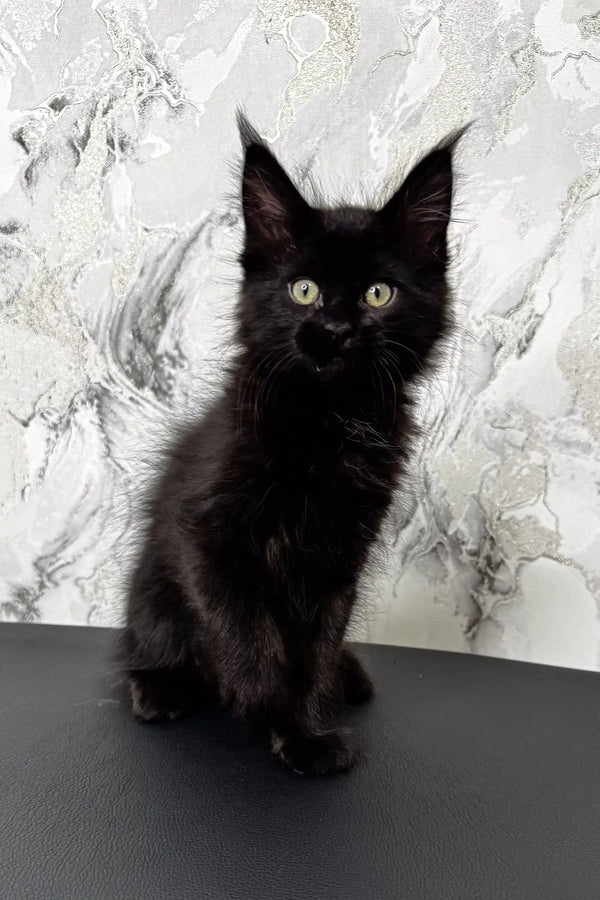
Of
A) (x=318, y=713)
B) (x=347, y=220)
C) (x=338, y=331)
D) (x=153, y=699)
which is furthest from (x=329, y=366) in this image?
(x=153, y=699)

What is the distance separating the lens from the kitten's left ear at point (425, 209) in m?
1.23

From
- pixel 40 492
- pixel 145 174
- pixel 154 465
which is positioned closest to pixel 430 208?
pixel 154 465

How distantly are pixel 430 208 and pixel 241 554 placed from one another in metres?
0.62

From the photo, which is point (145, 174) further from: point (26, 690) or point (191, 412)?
point (26, 690)

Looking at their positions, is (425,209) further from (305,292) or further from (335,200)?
(335,200)

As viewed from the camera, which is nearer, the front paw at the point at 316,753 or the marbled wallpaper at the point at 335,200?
the front paw at the point at 316,753

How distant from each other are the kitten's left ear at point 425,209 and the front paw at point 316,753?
2.54ft

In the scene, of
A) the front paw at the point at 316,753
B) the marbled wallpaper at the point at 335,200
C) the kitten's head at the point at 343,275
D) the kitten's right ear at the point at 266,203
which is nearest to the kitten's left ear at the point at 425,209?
the kitten's head at the point at 343,275

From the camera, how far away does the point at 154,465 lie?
1.66 m

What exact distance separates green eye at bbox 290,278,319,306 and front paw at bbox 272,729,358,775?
0.69 metres

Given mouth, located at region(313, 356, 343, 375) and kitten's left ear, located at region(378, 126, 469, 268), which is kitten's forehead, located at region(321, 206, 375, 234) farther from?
mouth, located at region(313, 356, 343, 375)

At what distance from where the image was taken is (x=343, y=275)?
Answer: 45.7 inches

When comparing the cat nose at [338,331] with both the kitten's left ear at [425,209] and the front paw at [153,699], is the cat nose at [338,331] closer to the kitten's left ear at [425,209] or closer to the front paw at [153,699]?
the kitten's left ear at [425,209]

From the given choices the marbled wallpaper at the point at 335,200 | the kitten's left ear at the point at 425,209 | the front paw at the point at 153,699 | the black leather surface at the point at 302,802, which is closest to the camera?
the black leather surface at the point at 302,802
